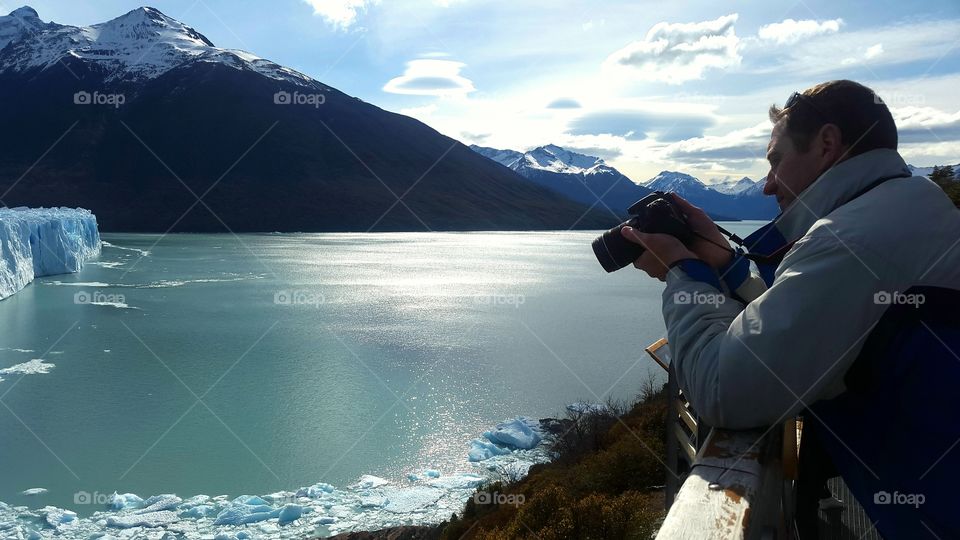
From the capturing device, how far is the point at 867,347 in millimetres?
1014

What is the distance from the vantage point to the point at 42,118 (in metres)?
96.1

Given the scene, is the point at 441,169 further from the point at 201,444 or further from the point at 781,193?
the point at 781,193

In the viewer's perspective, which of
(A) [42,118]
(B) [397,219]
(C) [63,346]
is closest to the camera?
(C) [63,346]

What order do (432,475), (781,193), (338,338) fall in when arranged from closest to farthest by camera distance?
(781,193), (432,475), (338,338)

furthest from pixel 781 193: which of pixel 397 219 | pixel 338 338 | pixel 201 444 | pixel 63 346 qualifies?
pixel 397 219

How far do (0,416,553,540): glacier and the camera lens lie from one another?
18.6 feet

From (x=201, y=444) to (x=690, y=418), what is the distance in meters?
8.50

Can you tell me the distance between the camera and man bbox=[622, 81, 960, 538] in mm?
983

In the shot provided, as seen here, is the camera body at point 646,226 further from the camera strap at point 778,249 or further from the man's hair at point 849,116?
the man's hair at point 849,116
